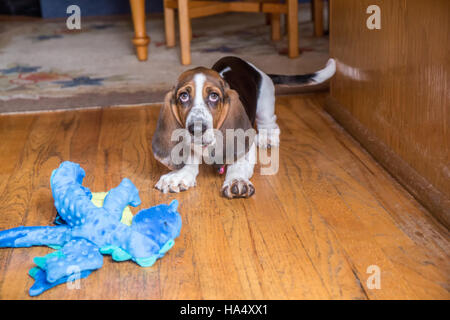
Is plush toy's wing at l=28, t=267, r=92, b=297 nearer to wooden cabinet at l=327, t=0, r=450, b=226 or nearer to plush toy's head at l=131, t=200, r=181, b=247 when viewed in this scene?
plush toy's head at l=131, t=200, r=181, b=247

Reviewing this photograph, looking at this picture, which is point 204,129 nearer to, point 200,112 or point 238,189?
point 200,112

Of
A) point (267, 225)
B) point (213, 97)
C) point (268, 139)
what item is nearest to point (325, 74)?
point (268, 139)

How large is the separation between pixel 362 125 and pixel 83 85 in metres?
2.10

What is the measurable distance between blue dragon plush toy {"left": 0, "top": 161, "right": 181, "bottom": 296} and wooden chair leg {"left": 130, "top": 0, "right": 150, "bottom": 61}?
285 cm

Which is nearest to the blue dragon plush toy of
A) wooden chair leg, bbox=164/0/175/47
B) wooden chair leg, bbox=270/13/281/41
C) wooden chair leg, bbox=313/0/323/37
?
wooden chair leg, bbox=164/0/175/47

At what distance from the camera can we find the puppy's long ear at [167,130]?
2377 mm

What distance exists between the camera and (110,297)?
166 cm

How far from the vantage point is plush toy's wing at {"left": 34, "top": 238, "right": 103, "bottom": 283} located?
1659 millimetres

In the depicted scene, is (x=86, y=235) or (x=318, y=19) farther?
(x=318, y=19)

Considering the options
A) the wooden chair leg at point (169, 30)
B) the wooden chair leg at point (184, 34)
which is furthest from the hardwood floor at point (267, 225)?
the wooden chair leg at point (169, 30)

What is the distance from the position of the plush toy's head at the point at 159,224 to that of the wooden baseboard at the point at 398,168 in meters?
0.90

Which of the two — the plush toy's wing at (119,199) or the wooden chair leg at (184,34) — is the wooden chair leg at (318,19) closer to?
the wooden chair leg at (184,34)

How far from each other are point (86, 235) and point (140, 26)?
126 inches

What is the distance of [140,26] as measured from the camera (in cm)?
472
